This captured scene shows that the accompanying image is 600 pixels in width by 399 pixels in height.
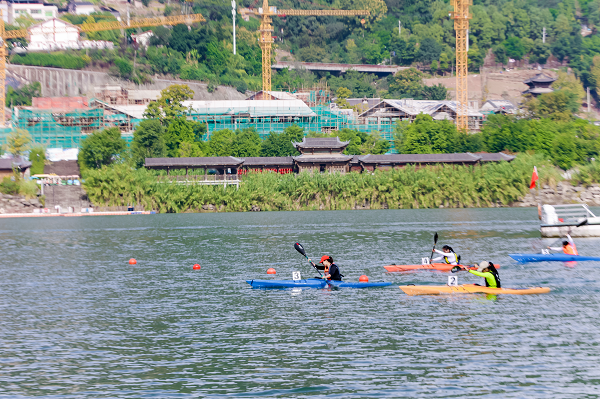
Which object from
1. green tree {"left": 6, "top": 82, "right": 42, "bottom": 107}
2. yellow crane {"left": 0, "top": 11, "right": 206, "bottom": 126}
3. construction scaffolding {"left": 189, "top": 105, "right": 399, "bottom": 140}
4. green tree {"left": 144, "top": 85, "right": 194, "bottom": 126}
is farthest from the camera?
yellow crane {"left": 0, "top": 11, "right": 206, "bottom": 126}

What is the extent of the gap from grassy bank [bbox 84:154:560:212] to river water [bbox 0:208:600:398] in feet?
141

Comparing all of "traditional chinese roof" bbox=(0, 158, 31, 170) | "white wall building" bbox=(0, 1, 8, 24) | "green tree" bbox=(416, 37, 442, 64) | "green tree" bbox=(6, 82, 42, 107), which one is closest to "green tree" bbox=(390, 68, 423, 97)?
"green tree" bbox=(416, 37, 442, 64)

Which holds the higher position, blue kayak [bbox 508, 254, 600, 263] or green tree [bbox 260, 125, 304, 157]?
green tree [bbox 260, 125, 304, 157]

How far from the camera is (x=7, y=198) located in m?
89.1

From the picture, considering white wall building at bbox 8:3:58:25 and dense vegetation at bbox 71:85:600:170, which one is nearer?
dense vegetation at bbox 71:85:600:170

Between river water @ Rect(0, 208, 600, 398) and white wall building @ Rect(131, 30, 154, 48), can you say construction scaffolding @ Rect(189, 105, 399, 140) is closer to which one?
white wall building @ Rect(131, 30, 154, 48)

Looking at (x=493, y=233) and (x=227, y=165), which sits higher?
(x=227, y=165)

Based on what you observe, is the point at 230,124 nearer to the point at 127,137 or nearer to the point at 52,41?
the point at 127,137

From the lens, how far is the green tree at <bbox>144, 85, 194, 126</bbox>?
113812 mm

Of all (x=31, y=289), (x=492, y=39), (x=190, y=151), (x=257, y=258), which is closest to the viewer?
(x=31, y=289)

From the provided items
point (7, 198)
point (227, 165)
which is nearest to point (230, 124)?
point (227, 165)

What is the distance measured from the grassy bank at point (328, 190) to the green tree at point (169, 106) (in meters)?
27.5

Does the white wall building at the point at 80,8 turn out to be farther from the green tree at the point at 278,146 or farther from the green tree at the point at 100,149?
the green tree at the point at 278,146

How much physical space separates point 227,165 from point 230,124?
3008 centimetres
